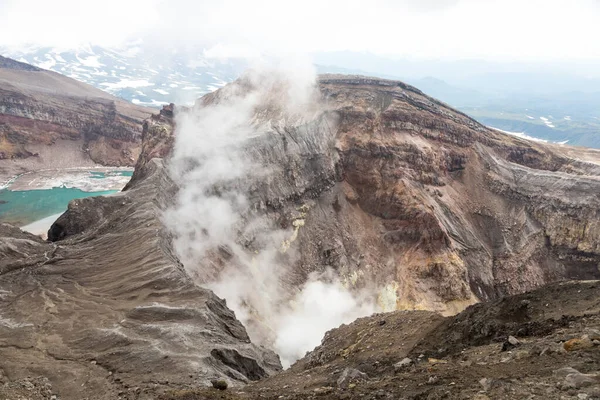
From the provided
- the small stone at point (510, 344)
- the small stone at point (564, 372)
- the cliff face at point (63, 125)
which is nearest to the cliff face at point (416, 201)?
the small stone at point (510, 344)

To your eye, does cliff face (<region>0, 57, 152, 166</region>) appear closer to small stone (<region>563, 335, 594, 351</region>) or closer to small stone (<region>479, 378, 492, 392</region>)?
small stone (<region>479, 378, 492, 392</region>)

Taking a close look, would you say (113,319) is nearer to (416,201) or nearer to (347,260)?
(347,260)

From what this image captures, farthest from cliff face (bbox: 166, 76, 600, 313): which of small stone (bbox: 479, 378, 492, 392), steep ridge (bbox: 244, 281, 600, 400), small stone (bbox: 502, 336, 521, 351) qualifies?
small stone (bbox: 479, 378, 492, 392)

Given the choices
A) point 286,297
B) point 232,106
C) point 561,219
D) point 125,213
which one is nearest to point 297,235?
point 286,297

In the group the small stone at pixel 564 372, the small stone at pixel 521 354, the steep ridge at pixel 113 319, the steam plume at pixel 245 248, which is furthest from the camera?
the steam plume at pixel 245 248

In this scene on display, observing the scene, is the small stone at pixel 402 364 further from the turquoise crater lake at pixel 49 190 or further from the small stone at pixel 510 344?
the turquoise crater lake at pixel 49 190

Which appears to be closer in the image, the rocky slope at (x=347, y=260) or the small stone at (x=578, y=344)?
the small stone at (x=578, y=344)
